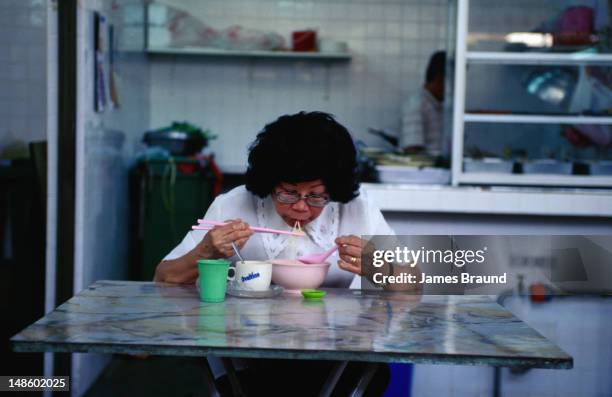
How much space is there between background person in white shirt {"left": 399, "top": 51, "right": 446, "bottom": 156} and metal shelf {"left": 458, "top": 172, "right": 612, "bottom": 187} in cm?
147

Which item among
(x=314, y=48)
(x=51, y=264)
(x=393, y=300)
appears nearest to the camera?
(x=393, y=300)

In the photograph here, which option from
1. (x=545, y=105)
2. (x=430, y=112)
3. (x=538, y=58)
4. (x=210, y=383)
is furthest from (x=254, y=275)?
(x=430, y=112)

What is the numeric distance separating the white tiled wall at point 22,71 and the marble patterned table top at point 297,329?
1531mm

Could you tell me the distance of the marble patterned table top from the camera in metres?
1.78

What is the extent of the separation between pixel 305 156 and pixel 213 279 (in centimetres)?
55

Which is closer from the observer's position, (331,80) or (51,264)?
(51,264)

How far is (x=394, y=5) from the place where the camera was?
709 centimetres

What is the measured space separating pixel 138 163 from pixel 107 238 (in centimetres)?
96

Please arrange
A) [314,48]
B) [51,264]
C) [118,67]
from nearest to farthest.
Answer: [51,264] → [118,67] → [314,48]

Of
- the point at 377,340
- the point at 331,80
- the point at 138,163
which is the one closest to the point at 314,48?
the point at 331,80

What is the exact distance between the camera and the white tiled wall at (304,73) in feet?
23.2

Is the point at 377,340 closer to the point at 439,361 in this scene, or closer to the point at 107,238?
the point at 439,361

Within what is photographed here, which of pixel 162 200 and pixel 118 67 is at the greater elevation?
pixel 118 67

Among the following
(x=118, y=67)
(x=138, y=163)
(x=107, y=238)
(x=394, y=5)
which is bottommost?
(x=107, y=238)
